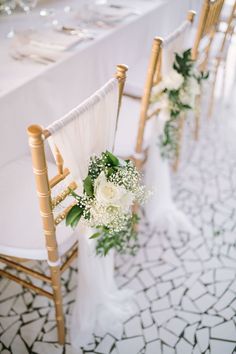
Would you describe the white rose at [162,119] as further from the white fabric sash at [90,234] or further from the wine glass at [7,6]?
the wine glass at [7,6]

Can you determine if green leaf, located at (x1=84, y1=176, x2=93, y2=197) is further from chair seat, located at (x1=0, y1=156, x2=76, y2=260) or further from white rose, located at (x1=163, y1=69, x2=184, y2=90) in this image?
white rose, located at (x1=163, y1=69, x2=184, y2=90)

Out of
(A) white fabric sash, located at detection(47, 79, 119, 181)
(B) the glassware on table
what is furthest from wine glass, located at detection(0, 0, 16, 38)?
(A) white fabric sash, located at detection(47, 79, 119, 181)

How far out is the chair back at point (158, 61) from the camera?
4.41 ft

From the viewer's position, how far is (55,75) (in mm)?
1455

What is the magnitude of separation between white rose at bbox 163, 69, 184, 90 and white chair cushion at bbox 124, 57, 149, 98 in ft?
1.30

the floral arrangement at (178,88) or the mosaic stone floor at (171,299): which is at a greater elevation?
the floral arrangement at (178,88)

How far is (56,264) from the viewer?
3.99ft

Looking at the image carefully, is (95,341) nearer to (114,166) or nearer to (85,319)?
(85,319)

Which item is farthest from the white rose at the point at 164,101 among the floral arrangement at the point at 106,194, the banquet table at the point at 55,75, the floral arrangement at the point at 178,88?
the floral arrangement at the point at 106,194

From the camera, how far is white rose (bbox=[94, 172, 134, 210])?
3.39 ft

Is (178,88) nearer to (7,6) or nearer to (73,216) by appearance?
(73,216)

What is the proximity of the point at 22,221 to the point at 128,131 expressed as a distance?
721mm

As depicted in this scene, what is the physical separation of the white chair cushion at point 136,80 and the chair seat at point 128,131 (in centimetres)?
12

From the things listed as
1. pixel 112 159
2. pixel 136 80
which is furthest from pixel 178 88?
pixel 112 159
